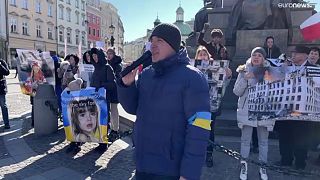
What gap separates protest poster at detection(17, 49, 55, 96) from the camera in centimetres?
825

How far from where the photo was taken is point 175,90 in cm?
239

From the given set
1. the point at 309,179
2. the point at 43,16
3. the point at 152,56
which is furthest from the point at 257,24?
the point at 43,16

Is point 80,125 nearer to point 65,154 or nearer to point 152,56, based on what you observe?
point 65,154

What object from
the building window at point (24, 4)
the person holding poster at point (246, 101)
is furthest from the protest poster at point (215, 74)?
the building window at point (24, 4)

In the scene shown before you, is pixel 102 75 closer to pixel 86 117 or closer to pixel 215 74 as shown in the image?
pixel 86 117

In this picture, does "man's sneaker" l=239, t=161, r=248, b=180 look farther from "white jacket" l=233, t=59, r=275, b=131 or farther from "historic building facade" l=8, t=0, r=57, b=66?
"historic building facade" l=8, t=0, r=57, b=66

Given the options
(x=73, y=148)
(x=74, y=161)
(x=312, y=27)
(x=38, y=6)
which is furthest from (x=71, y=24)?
(x=312, y=27)

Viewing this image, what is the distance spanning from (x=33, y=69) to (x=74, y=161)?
3557mm

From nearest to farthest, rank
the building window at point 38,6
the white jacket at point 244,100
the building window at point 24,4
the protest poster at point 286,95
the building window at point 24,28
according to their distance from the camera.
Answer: the protest poster at point 286,95, the white jacket at point 244,100, the building window at point 24,28, the building window at point 24,4, the building window at point 38,6

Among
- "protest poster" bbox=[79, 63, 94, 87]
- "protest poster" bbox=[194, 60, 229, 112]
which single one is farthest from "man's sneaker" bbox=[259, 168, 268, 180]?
"protest poster" bbox=[79, 63, 94, 87]

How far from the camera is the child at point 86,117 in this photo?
5.82m

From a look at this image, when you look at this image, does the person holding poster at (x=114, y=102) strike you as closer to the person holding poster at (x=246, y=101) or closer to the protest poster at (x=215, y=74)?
the protest poster at (x=215, y=74)

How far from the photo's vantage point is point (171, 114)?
94.9 inches

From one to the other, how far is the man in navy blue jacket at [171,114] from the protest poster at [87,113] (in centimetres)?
334
